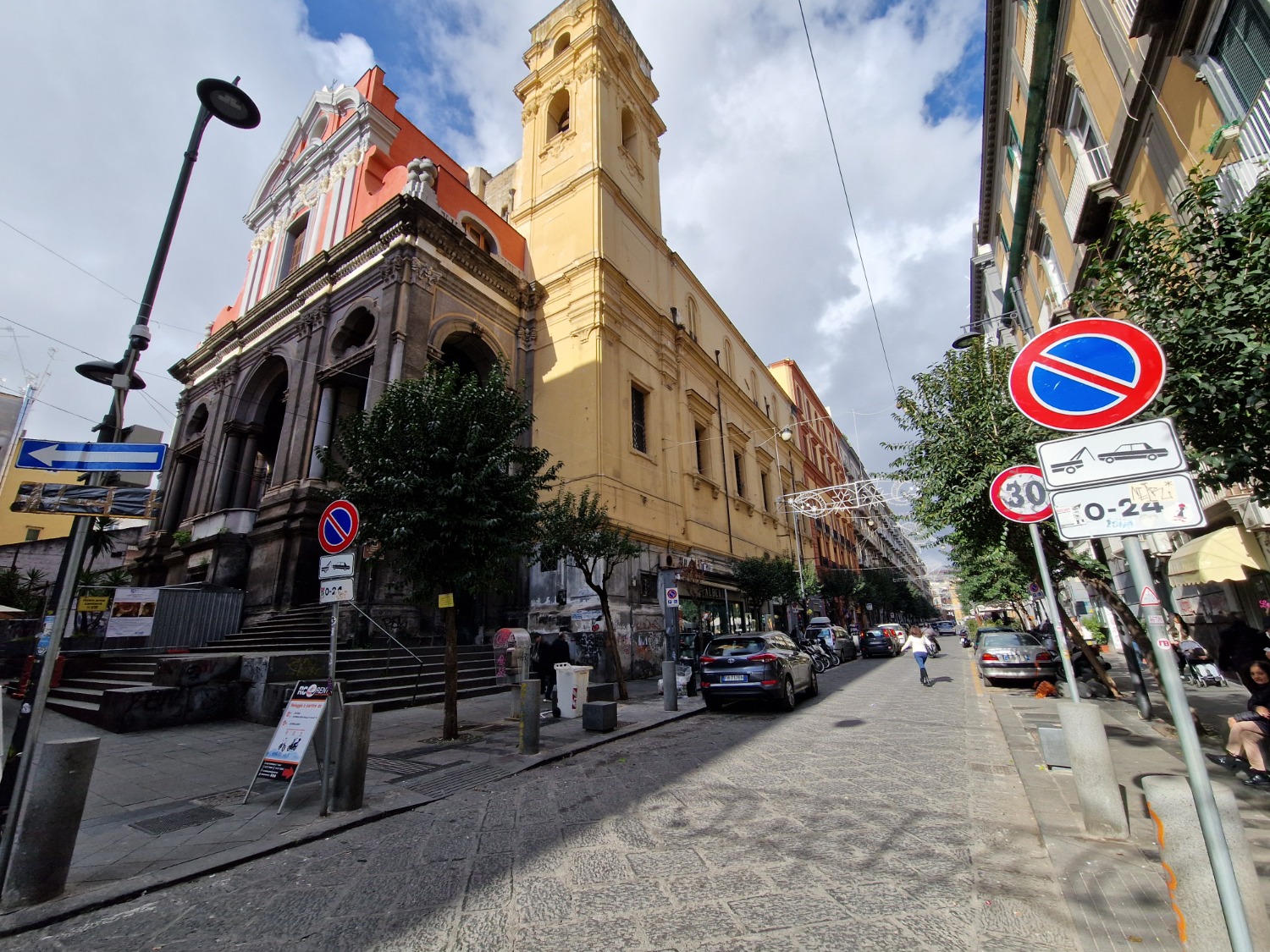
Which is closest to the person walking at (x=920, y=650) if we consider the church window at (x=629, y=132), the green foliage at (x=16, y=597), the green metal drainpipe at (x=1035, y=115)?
the green metal drainpipe at (x=1035, y=115)

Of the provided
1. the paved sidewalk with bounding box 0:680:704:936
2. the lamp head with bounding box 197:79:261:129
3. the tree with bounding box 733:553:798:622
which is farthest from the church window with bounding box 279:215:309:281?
the tree with bounding box 733:553:798:622

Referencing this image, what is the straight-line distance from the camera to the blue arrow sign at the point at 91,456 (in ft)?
14.6

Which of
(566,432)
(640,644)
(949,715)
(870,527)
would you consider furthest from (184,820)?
(870,527)

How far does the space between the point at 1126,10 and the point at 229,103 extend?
490 inches

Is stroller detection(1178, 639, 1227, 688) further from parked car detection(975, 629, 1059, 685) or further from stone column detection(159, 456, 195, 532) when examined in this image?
stone column detection(159, 456, 195, 532)

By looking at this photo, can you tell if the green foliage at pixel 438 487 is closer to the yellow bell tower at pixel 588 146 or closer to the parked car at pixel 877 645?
the yellow bell tower at pixel 588 146

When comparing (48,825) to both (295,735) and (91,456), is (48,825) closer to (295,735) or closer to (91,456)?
(295,735)

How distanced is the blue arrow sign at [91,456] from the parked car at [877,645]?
29563mm

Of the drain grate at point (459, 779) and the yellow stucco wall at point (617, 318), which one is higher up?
the yellow stucco wall at point (617, 318)

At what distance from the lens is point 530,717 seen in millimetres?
7445

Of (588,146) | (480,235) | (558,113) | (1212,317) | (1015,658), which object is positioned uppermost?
(558,113)

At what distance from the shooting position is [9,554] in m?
30.8

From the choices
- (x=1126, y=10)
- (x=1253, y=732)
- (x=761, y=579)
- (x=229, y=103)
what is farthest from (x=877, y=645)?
(x=229, y=103)

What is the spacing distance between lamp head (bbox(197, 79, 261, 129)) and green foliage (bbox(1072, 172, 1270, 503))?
338 inches
